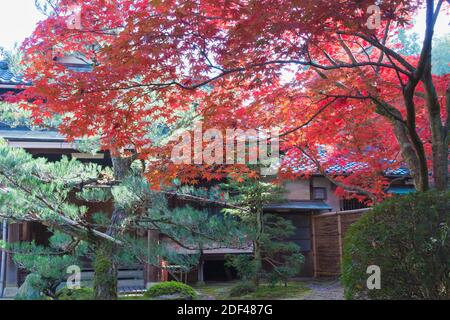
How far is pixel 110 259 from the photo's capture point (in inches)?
285

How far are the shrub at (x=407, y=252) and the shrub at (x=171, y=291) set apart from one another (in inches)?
190

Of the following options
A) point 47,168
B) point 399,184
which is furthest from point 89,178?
point 399,184

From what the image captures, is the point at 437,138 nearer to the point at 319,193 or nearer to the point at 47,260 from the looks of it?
the point at 47,260

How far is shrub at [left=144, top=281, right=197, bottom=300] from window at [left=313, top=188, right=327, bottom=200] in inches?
215

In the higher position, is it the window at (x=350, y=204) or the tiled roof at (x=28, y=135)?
the tiled roof at (x=28, y=135)

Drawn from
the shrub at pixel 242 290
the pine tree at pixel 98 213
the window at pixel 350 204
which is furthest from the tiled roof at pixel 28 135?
the window at pixel 350 204

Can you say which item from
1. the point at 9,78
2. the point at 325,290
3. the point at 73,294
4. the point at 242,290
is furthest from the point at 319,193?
the point at 9,78

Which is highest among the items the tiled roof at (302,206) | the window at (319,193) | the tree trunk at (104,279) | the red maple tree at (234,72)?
the red maple tree at (234,72)

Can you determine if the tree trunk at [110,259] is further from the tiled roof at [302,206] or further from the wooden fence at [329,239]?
the wooden fence at [329,239]

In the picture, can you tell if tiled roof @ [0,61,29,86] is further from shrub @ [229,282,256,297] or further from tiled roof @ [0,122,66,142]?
shrub @ [229,282,256,297]

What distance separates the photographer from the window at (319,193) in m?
13.0

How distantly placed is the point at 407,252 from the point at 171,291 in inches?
216

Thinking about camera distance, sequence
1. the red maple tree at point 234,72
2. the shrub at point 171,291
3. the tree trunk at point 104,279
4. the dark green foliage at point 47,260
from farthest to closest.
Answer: the shrub at point 171,291 → the dark green foliage at point 47,260 → the tree trunk at point 104,279 → the red maple tree at point 234,72

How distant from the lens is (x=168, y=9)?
4.65m
